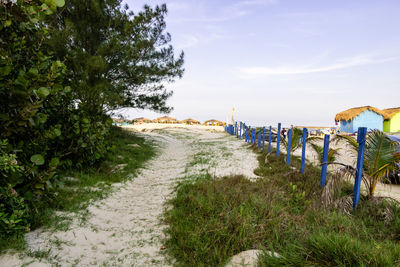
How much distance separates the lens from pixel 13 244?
2.97 metres

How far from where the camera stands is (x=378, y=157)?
4.48 m

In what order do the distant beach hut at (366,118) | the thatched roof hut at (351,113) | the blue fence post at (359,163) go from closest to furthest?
the blue fence post at (359,163) < the thatched roof hut at (351,113) < the distant beach hut at (366,118)

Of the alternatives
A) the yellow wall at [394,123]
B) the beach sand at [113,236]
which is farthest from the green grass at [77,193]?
the yellow wall at [394,123]

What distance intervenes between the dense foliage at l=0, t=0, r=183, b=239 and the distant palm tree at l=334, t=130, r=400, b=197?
5.60 m

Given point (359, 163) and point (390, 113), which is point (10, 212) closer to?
point (359, 163)

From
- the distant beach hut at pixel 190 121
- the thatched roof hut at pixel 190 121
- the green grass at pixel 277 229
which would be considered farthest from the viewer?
the thatched roof hut at pixel 190 121

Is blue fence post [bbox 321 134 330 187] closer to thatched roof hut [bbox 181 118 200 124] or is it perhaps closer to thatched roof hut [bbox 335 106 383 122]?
thatched roof hut [bbox 335 106 383 122]

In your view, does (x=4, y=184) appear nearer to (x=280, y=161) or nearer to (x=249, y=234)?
(x=249, y=234)

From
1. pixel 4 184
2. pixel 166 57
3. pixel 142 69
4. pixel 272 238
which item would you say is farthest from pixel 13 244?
pixel 166 57

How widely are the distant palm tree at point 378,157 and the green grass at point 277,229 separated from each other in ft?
1.67

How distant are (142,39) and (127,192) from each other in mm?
8594

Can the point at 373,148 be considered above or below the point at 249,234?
above

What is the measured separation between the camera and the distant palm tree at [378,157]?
14.5 feet

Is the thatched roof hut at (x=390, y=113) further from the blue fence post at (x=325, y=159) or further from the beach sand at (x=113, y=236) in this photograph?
the blue fence post at (x=325, y=159)
